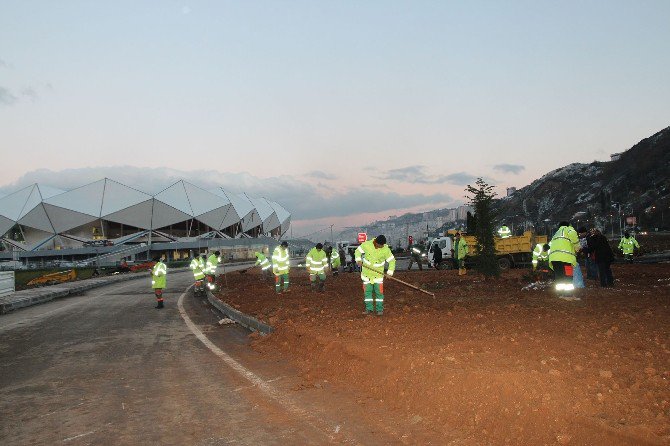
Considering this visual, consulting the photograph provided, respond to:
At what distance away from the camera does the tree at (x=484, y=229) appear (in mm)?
15875

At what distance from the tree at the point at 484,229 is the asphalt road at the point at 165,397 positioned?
9095mm

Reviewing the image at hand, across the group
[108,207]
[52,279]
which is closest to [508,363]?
[52,279]

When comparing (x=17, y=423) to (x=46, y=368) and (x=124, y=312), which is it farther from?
(x=124, y=312)

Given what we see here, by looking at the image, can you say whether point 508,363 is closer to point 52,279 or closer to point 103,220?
point 52,279

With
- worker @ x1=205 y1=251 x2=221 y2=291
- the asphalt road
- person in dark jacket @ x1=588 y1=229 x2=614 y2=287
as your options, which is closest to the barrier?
worker @ x1=205 y1=251 x2=221 y2=291

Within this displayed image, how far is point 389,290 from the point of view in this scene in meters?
16.6

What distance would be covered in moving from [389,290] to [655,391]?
1256cm

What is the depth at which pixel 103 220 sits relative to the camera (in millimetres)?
87250

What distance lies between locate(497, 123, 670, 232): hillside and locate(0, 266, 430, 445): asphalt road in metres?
85.6

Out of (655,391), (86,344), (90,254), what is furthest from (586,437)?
(90,254)

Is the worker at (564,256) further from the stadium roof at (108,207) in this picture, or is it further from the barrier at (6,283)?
the stadium roof at (108,207)

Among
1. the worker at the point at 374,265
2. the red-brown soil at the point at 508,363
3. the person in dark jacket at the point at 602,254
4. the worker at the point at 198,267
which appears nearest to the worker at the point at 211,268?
the worker at the point at 198,267

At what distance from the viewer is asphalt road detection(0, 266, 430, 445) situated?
419 cm

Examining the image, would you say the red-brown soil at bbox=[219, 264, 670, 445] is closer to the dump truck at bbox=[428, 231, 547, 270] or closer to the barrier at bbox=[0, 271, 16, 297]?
the barrier at bbox=[0, 271, 16, 297]
